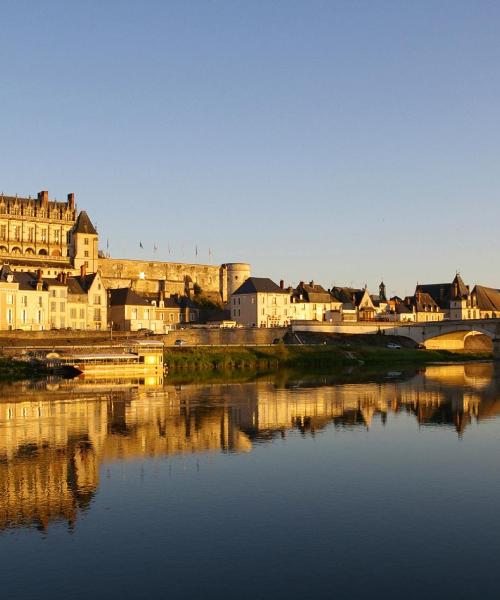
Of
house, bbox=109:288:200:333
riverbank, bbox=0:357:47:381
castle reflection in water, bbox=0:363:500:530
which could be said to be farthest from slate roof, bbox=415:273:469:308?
riverbank, bbox=0:357:47:381

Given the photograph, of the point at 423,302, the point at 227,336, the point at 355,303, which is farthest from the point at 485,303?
the point at 227,336

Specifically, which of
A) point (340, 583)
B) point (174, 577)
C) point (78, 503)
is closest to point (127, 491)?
point (78, 503)

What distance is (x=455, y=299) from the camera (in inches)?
4429

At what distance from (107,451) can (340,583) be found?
1424 cm

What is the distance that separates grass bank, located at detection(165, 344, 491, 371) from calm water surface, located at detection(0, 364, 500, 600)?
25823 mm

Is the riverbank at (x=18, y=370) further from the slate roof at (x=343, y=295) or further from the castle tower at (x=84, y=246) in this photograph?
the slate roof at (x=343, y=295)

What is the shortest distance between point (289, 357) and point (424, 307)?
45.8 meters

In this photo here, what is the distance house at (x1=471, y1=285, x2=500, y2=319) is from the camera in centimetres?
11469

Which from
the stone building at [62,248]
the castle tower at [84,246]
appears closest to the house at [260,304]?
the stone building at [62,248]

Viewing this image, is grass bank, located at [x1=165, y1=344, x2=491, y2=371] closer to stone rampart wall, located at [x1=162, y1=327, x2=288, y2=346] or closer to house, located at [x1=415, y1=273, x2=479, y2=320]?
stone rampart wall, located at [x1=162, y1=327, x2=288, y2=346]

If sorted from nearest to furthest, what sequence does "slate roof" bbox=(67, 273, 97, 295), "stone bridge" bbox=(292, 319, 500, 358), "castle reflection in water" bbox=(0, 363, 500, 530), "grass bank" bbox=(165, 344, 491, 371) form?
"castle reflection in water" bbox=(0, 363, 500, 530) → "grass bank" bbox=(165, 344, 491, 371) → "slate roof" bbox=(67, 273, 97, 295) → "stone bridge" bbox=(292, 319, 500, 358)

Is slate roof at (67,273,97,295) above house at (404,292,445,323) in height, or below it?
above

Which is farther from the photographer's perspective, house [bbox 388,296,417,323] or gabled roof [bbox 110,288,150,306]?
house [bbox 388,296,417,323]

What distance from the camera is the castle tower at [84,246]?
8744 cm
